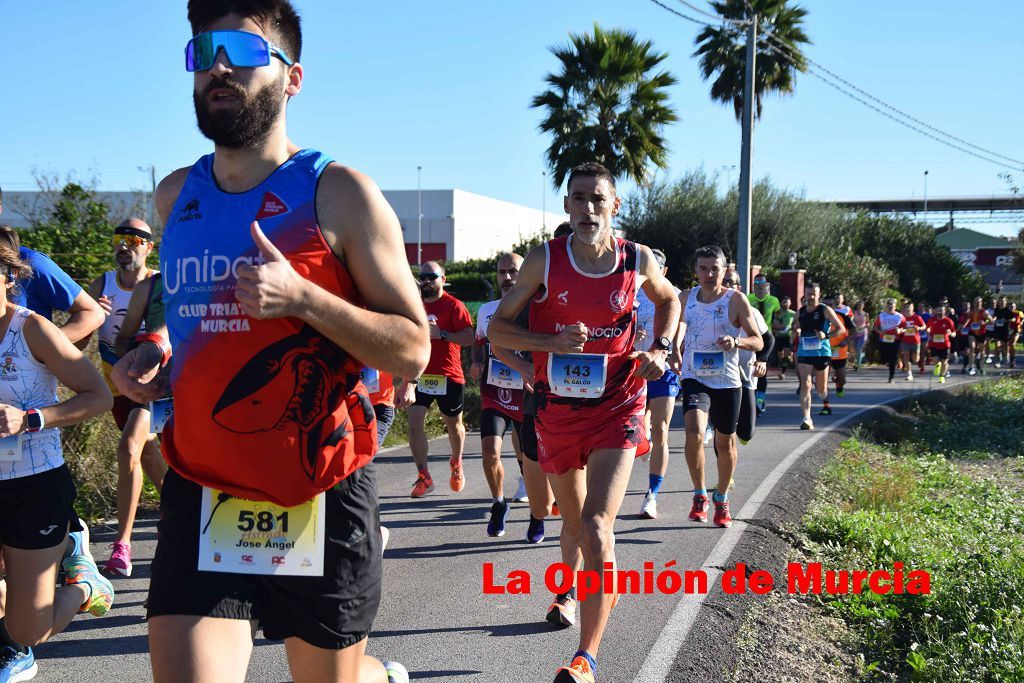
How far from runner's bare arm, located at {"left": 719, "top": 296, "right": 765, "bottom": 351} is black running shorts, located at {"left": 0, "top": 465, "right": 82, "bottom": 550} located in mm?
5383

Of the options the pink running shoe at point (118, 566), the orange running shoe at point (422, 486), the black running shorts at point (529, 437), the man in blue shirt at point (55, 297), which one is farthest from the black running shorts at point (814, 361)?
the man in blue shirt at point (55, 297)

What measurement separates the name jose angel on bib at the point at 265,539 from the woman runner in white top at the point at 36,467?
1.79 metres

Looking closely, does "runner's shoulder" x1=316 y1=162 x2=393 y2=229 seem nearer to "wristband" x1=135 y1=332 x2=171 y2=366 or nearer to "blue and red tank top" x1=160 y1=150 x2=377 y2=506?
"blue and red tank top" x1=160 y1=150 x2=377 y2=506

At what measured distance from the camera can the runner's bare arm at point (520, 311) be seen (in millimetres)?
4859

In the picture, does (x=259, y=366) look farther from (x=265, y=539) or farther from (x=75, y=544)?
(x=75, y=544)

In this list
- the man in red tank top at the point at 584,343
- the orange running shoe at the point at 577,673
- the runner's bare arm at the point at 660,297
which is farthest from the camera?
the runner's bare arm at the point at 660,297

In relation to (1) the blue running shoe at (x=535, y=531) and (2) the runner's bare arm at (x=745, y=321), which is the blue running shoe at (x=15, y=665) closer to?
(1) the blue running shoe at (x=535, y=531)

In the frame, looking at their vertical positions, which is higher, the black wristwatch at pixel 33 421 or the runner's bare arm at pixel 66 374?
the runner's bare arm at pixel 66 374

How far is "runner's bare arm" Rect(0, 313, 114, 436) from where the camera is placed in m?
3.98

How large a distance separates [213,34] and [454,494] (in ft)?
22.3

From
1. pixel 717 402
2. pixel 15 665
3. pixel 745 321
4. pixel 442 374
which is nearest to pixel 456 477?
pixel 442 374

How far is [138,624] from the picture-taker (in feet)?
17.0

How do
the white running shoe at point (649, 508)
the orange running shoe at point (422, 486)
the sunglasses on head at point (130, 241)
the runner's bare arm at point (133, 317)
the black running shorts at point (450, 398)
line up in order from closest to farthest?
the runner's bare arm at point (133, 317), the sunglasses on head at point (130, 241), the white running shoe at point (649, 508), the orange running shoe at point (422, 486), the black running shorts at point (450, 398)

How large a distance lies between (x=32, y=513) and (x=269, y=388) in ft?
6.74
